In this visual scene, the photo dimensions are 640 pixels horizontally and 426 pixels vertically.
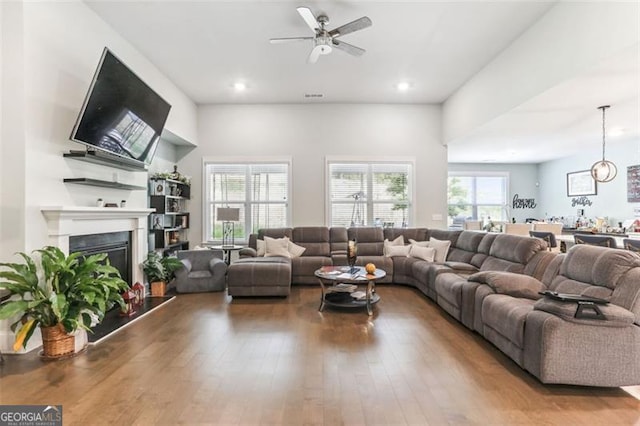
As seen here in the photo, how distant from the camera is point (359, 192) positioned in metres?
6.95

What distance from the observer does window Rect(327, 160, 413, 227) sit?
22.9ft

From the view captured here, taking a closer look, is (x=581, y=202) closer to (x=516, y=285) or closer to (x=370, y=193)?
(x=370, y=193)

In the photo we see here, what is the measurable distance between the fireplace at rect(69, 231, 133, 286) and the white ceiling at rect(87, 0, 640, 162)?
2.55m

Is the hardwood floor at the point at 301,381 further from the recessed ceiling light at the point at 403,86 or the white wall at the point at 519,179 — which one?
the white wall at the point at 519,179

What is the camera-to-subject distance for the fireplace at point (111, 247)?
11.8 ft

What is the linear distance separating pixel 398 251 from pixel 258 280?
8.54 ft

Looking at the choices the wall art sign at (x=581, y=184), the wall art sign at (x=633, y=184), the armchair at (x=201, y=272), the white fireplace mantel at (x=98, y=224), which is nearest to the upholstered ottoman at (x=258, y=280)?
the armchair at (x=201, y=272)

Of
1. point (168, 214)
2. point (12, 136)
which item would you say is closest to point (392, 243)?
point (168, 214)

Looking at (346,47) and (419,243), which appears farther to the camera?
(419,243)

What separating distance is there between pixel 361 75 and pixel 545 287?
4.00 meters

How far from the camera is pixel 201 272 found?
5395mm

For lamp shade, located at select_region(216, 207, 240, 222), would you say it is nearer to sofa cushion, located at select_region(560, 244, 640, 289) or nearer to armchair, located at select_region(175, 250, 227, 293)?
armchair, located at select_region(175, 250, 227, 293)

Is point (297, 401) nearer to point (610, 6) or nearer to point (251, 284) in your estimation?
point (251, 284)

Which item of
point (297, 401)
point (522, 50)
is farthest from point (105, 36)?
point (522, 50)
